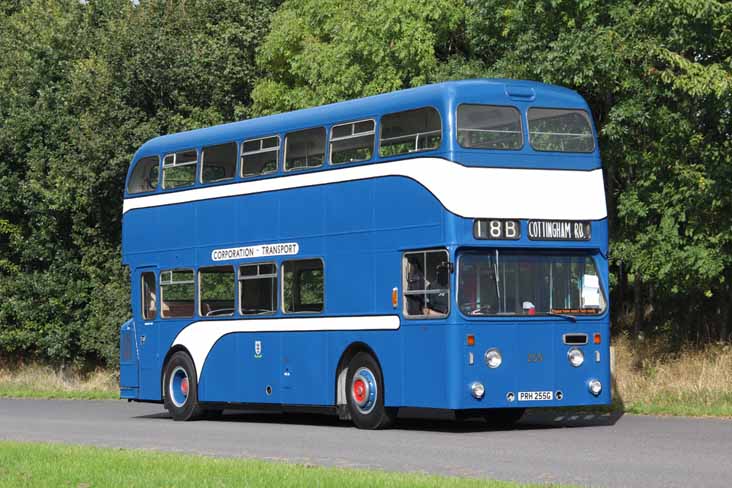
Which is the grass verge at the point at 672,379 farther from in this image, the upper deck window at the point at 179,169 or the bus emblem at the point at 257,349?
the upper deck window at the point at 179,169

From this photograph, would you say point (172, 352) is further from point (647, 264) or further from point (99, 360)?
point (99, 360)

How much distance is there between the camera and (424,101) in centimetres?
1978

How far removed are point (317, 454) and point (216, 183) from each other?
26.8ft

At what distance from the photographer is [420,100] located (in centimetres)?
1988

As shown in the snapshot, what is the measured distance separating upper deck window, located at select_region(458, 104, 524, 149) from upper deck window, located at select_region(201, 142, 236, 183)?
537 cm

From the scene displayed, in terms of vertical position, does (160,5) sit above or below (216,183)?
above

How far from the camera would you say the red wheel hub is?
20.9 meters

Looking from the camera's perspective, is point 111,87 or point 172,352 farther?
point 111,87

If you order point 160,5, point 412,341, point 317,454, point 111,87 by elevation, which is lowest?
point 317,454

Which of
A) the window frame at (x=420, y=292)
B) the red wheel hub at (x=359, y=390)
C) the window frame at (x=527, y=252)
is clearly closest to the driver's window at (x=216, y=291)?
the red wheel hub at (x=359, y=390)

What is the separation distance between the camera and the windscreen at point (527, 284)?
19.4 metres

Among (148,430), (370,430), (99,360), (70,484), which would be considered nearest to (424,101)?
(370,430)

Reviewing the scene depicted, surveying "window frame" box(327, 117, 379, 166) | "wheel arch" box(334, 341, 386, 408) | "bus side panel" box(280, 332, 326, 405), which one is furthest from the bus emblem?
"window frame" box(327, 117, 379, 166)

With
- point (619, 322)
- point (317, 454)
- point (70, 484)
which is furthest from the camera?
point (619, 322)
